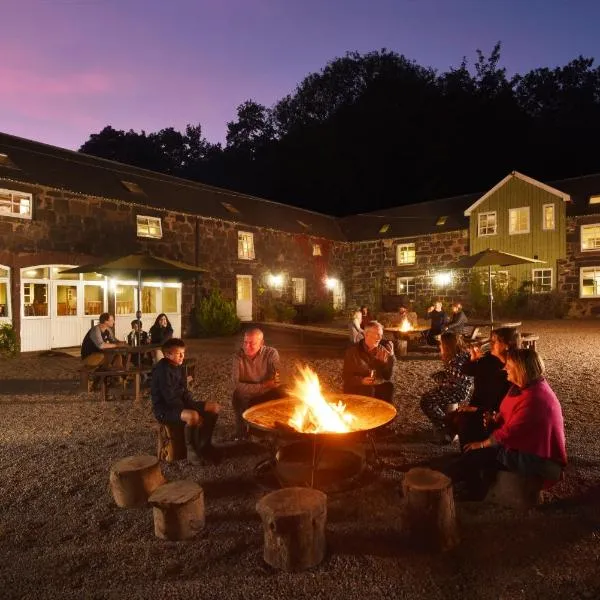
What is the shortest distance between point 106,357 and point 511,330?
→ 6.54m

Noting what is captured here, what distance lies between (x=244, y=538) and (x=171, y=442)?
1.85 meters

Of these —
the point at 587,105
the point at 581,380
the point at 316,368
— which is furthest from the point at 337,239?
the point at 587,105

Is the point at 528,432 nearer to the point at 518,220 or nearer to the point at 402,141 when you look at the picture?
the point at 518,220

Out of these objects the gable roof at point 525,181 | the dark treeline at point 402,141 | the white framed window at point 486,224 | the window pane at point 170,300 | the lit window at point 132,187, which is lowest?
the window pane at point 170,300

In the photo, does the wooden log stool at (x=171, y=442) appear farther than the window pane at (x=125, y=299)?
No

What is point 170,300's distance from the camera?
18.7 m

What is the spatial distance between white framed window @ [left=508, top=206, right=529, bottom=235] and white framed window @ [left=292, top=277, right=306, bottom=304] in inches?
434

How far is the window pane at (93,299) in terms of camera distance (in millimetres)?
16031

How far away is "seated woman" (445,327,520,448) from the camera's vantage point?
4.91 metres

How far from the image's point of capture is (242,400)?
5895 millimetres

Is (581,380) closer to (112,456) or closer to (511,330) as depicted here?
(511,330)

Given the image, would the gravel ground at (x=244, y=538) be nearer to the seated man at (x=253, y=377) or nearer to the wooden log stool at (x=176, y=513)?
the wooden log stool at (x=176, y=513)

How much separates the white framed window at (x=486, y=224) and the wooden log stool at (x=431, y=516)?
24266 millimetres

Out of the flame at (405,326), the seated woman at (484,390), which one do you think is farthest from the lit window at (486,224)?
the seated woman at (484,390)
